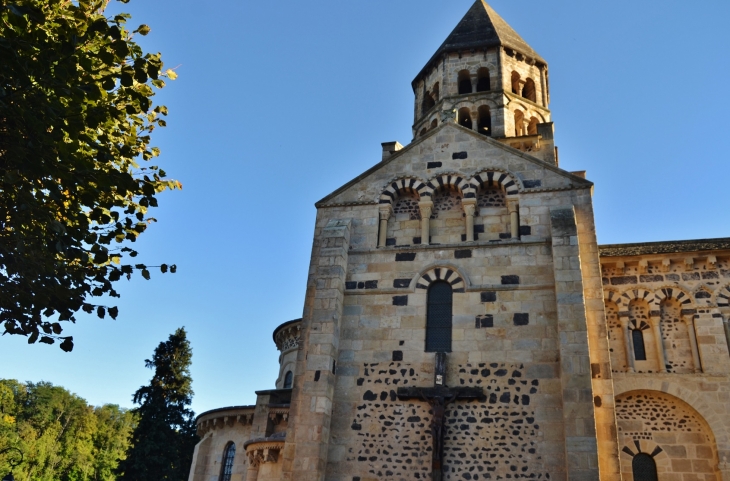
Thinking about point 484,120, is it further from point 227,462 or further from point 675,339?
point 227,462

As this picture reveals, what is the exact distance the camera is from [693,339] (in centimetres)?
1786

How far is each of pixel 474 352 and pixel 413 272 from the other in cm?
277

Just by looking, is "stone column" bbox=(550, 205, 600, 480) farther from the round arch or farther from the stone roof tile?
the stone roof tile

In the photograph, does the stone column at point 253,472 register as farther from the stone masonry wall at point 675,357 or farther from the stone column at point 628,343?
the stone column at point 628,343

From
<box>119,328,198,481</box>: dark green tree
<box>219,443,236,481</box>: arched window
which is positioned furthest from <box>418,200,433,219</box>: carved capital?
<box>119,328,198,481</box>: dark green tree

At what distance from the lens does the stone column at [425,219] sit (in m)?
17.1

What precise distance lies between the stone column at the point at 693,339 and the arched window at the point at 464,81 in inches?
492

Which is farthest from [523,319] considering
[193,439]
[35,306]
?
[193,439]

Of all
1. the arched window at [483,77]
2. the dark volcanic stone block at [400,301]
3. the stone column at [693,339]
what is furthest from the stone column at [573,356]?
the arched window at [483,77]

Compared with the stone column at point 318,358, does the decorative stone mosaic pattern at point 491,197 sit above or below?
above

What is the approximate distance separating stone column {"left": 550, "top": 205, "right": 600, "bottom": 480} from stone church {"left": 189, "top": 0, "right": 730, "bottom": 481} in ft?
0.11

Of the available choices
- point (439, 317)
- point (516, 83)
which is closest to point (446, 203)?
point (439, 317)

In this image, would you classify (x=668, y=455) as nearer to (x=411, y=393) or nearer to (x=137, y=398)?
(x=411, y=393)

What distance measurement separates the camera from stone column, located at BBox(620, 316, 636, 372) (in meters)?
18.1
